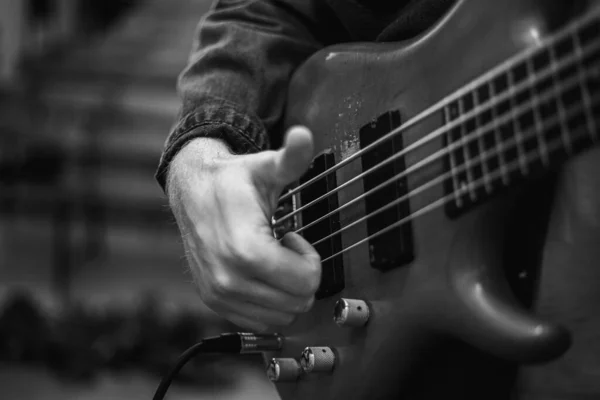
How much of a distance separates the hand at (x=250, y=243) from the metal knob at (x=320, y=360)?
0.22 feet

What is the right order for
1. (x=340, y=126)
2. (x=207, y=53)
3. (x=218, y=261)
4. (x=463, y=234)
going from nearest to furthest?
(x=463, y=234), (x=218, y=261), (x=340, y=126), (x=207, y=53)

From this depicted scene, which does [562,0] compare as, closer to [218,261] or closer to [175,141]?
[218,261]

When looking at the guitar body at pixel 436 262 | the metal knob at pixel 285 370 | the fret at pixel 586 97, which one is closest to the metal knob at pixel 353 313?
the guitar body at pixel 436 262

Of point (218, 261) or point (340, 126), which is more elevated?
point (340, 126)

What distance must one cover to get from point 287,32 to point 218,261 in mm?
451

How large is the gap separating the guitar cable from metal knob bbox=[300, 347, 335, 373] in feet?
0.29

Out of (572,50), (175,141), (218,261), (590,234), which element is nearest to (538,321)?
Result: (590,234)

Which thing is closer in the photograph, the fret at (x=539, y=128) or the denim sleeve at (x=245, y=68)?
the fret at (x=539, y=128)

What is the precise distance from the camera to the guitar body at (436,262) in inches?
20.5

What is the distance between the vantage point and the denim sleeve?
2.87 feet

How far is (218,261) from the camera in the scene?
0.67m

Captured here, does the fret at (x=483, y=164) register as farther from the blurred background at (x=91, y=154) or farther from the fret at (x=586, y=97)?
the blurred background at (x=91, y=154)

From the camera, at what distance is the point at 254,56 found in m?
0.95

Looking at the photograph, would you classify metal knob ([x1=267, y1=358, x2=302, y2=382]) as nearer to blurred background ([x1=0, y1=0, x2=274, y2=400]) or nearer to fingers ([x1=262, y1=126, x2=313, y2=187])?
fingers ([x1=262, y1=126, x2=313, y2=187])
